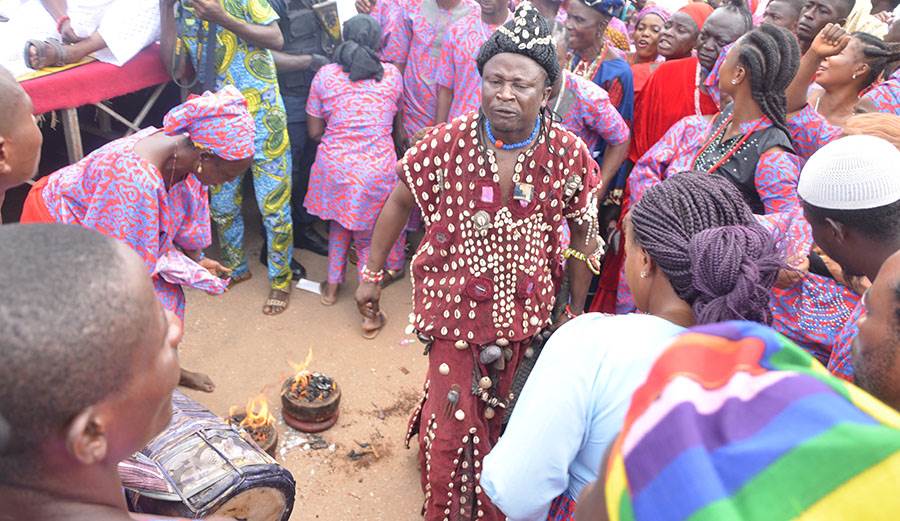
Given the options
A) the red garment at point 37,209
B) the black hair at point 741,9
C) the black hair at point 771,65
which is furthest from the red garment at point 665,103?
the red garment at point 37,209

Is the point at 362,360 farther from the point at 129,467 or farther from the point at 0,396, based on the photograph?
the point at 0,396

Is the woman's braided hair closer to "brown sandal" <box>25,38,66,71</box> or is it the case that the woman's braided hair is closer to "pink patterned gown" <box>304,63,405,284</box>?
"pink patterned gown" <box>304,63,405,284</box>

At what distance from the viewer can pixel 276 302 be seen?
16.0 ft

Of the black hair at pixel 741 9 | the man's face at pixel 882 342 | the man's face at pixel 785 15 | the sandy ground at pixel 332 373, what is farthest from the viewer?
the man's face at pixel 785 15

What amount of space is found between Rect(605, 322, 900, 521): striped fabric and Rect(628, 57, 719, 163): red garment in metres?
3.93

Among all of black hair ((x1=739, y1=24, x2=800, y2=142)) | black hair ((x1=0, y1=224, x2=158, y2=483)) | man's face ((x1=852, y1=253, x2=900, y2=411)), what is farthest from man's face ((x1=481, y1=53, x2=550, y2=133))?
black hair ((x1=0, y1=224, x2=158, y2=483))

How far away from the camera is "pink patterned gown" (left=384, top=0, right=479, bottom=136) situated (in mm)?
5008

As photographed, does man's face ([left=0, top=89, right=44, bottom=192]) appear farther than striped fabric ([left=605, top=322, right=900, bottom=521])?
Yes

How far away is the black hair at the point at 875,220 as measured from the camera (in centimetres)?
209

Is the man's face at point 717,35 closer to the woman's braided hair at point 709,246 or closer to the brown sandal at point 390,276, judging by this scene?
the brown sandal at point 390,276

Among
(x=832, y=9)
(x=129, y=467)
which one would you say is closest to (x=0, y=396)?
(x=129, y=467)

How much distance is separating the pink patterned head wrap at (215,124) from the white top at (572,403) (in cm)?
185

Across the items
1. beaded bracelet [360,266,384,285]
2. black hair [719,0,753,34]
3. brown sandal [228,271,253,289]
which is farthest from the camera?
brown sandal [228,271,253,289]

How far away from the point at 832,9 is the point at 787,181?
2.38 m
